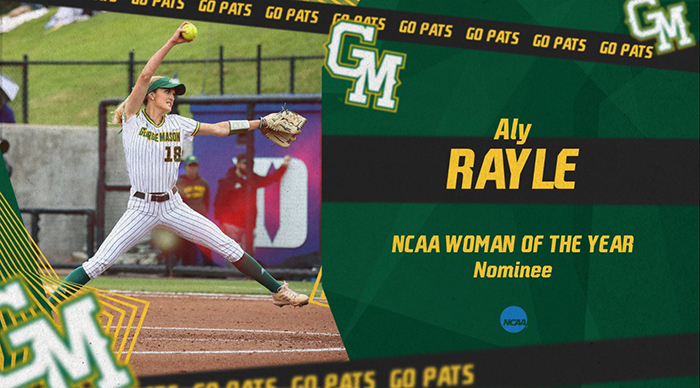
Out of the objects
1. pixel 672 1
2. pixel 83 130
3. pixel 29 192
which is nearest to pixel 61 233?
pixel 29 192

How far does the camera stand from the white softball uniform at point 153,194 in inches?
229

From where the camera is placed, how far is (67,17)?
25.0 m

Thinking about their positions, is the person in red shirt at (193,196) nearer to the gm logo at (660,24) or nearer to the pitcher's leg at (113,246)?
the pitcher's leg at (113,246)

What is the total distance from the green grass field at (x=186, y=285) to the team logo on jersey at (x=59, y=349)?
17.0 ft

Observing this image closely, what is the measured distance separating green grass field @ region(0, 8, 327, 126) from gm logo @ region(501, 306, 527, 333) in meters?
12.6

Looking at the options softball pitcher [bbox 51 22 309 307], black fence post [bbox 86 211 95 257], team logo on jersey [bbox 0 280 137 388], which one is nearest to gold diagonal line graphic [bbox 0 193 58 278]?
team logo on jersey [bbox 0 280 137 388]

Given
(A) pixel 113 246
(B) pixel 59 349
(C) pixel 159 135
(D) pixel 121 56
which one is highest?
(D) pixel 121 56

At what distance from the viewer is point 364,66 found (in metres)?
5.49

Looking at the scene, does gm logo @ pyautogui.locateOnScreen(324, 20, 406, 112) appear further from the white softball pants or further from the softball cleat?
the softball cleat

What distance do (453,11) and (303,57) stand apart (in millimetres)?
12391

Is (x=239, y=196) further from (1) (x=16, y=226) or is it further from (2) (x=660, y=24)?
(2) (x=660, y=24)

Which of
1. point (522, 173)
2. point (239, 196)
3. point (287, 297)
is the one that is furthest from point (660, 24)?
point (239, 196)

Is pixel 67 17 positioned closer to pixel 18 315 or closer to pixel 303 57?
pixel 303 57

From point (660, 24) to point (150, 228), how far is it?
3635 mm
